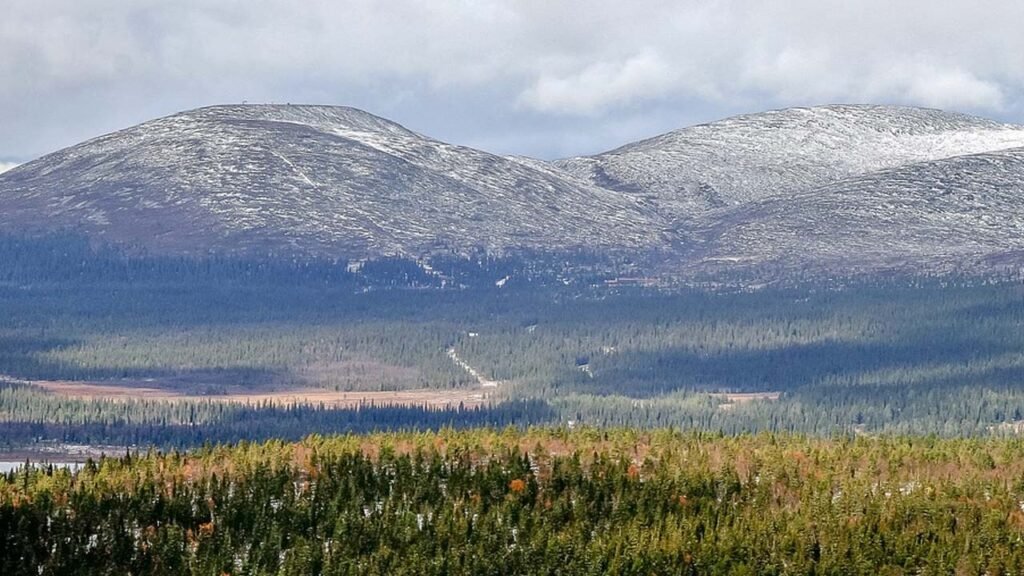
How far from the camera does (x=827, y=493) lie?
289 ft

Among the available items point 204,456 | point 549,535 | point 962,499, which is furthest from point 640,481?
point 204,456

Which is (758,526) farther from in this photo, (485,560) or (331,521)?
(331,521)

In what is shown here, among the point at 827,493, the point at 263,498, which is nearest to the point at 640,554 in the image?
the point at 827,493

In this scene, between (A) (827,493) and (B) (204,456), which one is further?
(B) (204,456)

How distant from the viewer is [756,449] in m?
98.8

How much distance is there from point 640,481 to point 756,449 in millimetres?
9637

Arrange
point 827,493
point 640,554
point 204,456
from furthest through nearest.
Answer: point 204,456, point 827,493, point 640,554

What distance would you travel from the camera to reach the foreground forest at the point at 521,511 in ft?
270

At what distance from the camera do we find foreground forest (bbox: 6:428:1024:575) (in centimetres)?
8238

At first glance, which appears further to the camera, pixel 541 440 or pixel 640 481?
pixel 541 440

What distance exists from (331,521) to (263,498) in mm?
3620

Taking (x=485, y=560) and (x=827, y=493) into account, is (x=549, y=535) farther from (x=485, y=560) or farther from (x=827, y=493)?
(x=827, y=493)

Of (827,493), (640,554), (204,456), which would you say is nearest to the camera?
(640,554)

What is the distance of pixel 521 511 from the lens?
8706 cm
